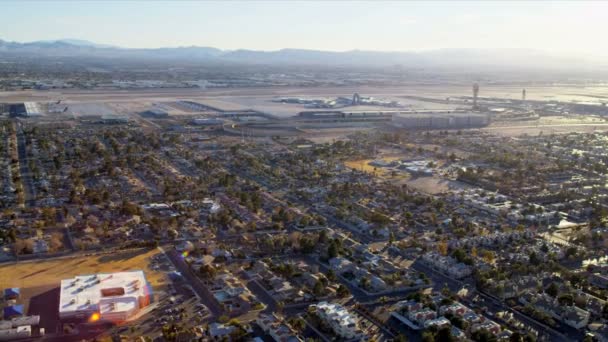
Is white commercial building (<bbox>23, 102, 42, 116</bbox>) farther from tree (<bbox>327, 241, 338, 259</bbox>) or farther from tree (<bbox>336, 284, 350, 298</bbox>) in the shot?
tree (<bbox>336, 284, 350, 298</bbox>)

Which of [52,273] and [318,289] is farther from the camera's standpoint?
[52,273]

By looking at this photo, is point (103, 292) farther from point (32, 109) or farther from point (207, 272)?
point (32, 109)

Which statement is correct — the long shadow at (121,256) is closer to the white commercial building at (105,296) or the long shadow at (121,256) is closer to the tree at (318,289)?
the white commercial building at (105,296)

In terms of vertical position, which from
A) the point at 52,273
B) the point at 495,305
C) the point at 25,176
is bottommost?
the point at 495,305

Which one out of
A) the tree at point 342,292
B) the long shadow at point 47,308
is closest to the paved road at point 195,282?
the tree at point 342,292

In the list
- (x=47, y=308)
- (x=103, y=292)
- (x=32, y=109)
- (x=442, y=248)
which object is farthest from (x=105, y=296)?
(x=32, y=109)

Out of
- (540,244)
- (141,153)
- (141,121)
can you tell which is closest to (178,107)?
(141,121)

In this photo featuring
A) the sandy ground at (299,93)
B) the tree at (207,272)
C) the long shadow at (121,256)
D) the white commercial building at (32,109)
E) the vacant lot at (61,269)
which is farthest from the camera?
the sandy ground at (299,93)

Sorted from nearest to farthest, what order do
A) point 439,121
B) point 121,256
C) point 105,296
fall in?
point 105,296, point 121,256, point 439,121

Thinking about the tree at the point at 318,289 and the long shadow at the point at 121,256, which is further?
the long shadow at the point at 121,256
